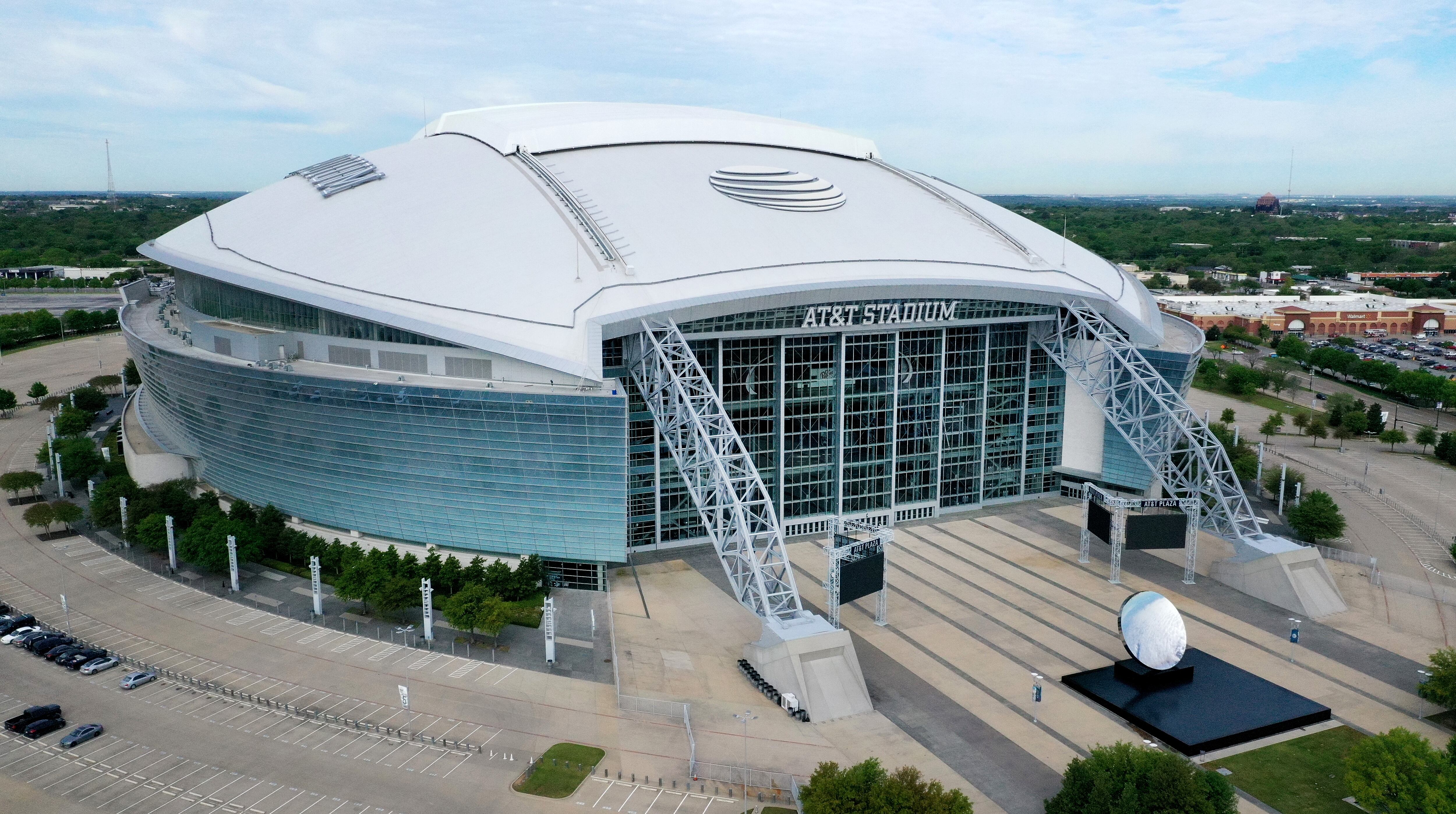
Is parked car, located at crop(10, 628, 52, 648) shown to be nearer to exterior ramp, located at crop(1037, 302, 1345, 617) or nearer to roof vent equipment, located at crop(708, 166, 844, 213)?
roof vent equipment, located at crop(708, 166, 844, 213)

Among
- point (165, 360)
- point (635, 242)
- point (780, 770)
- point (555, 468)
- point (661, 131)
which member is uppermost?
point (661, 131)

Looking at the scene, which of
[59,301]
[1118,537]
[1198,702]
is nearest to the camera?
[1198,702]

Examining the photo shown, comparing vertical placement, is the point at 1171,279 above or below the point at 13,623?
above

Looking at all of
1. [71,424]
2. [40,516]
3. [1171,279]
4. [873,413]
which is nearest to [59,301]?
[71,424]

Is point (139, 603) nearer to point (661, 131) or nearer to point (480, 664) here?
point (480, 664)

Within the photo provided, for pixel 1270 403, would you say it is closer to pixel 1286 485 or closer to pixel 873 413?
pixel 1286 485

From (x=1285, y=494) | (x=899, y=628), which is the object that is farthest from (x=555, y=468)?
(x=1285, y=494)
